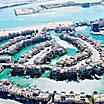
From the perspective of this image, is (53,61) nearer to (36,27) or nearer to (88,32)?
(88,32)

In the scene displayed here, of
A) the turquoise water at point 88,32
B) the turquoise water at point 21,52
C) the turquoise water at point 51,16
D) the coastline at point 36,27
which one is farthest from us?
the turquoise water at point 51,16

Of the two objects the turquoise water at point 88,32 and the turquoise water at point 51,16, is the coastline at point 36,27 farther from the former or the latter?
the turquoise water at point 88,32

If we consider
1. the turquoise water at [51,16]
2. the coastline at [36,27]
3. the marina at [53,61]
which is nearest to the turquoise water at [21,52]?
the marina at [53,61]

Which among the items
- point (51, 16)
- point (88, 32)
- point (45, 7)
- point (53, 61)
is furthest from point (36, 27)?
point (53, 61)

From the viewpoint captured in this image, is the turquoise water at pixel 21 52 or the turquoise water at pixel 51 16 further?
the turquoise water at pixel 51 16

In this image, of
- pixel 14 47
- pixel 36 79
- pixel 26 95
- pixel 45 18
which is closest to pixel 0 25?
pixel 45 18

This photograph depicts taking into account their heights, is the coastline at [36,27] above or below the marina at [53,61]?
below

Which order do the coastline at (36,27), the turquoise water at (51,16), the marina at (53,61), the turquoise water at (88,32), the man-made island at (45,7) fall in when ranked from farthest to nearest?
1. the man-made island at (45,7)
2. the turquoise water at (51,16)
3. the coastline at (36,27)
4. the turquoise water at (88,32)
5. the marina at (53,61)

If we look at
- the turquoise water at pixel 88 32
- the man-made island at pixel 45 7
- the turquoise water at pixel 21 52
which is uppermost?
the turquoise water at pixel 21 52
